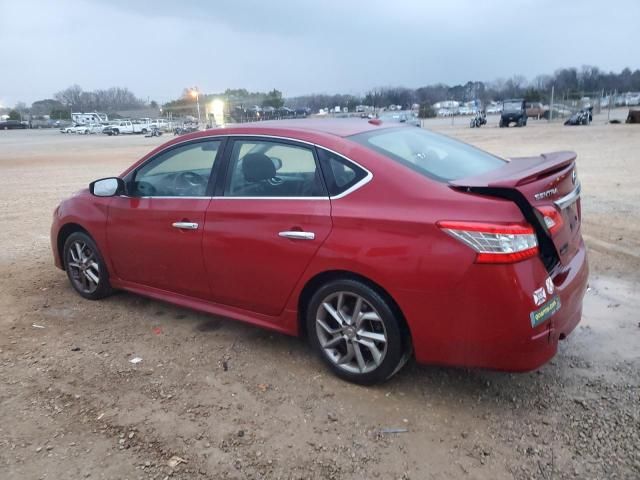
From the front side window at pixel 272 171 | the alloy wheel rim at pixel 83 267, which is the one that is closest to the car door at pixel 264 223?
the front side window at pixel 272 171

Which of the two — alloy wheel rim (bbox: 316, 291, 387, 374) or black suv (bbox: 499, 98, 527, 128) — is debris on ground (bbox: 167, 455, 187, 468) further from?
black suv (bbox: 499, 98, 527, 128)

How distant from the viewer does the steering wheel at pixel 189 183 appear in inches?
158

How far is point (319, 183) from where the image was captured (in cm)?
341

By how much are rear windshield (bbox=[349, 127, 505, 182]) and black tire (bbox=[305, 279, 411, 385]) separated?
0.80 m

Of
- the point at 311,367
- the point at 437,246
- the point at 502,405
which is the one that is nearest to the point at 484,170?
the point at 437,246

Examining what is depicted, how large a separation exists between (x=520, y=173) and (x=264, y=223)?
1608 millimetres

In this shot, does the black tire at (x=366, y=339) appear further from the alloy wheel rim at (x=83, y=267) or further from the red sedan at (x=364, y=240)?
the alloy wheel rim at (x=83, y=267)

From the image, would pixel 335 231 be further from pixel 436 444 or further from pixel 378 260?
pixel 436 444

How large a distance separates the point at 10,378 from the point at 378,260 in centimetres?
267

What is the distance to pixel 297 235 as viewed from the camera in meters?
3.37

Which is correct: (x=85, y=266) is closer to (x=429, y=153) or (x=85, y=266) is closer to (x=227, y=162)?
(x=227, y=162)

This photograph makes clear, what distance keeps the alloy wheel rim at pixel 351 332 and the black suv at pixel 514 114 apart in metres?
39.8

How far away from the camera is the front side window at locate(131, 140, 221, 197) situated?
4035mm

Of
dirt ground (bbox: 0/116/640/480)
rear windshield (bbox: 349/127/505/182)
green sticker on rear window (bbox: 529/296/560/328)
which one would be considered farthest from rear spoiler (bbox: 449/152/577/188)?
dirt ground (bbox: 0/116/640/480)
